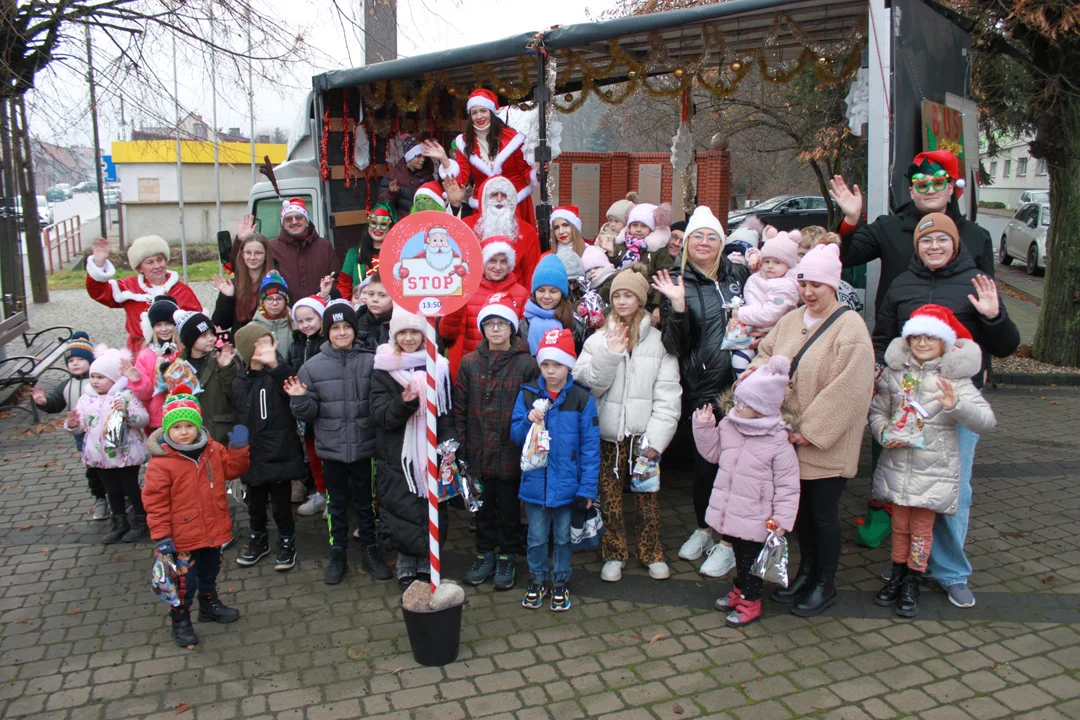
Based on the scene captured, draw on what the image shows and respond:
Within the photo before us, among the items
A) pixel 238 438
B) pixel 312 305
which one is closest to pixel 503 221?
pixel 312 305

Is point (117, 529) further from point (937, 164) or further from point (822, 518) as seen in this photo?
Result: point (937, 164)

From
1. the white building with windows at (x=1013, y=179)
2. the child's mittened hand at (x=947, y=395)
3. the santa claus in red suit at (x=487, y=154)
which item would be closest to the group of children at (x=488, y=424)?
the child's mittened hand at (x=947, y=395)

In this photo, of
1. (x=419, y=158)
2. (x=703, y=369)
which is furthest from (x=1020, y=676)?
(x=419, y=158)

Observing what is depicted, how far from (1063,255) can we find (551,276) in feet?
27.1

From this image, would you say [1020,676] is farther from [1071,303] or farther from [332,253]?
[1071,303]

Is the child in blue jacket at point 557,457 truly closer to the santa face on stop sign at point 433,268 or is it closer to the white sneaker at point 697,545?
the santa face on stop sign at point 433,268

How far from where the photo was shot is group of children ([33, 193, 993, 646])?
4.40 meters

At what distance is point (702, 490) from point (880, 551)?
133cm

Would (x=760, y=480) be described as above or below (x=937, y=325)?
below

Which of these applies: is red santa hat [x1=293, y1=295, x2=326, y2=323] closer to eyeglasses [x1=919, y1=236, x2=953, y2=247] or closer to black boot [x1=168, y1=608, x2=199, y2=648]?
black boot [x1=168, y1=608, x2=199, y2=648]

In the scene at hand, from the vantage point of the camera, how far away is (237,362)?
5402mm

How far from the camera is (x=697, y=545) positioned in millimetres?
5414

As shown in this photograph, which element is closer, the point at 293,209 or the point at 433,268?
the point at 433,268

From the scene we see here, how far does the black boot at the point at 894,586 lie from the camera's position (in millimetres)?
4738
